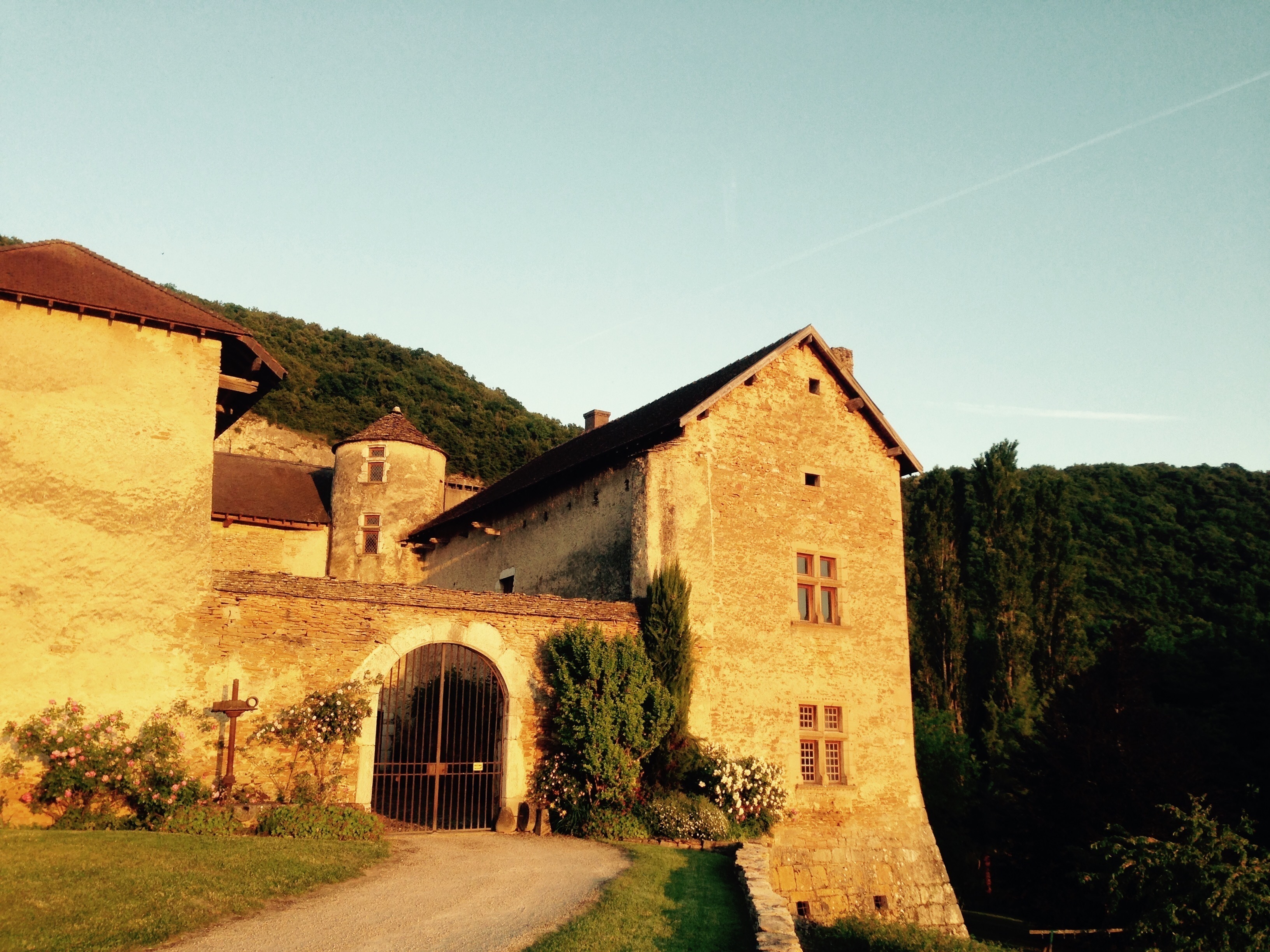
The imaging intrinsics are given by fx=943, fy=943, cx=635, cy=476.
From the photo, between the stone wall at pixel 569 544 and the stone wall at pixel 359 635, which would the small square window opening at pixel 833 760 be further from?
the stone wall at pixel 359 635

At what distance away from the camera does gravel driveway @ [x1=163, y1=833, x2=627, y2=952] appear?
746 cm

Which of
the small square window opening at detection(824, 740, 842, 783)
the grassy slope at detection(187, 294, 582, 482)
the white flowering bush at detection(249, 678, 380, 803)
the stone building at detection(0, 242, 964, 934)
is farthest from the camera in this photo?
the grassy slope at detection(187, 294, 582, 482)

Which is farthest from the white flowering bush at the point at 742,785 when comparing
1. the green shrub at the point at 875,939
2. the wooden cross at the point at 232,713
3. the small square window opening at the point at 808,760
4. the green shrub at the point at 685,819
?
the wooden cross at the point at 232,713

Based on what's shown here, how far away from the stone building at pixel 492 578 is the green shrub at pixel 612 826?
1300 millimetres

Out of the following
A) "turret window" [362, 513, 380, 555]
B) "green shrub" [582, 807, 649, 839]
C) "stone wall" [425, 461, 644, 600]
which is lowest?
"green shrub" [582, 807, 649, 839]

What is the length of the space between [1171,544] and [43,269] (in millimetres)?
50216

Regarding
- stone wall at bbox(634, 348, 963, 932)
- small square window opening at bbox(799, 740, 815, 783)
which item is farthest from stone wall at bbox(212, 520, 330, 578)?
small square window opening at bbox(799, 740, 815, 783)

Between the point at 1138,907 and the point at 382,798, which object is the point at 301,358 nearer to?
the point at 382,798

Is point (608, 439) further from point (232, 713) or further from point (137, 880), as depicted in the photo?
point (137, 880)

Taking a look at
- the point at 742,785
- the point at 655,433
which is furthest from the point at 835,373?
the point at 742,785

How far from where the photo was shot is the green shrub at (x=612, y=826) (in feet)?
47.3

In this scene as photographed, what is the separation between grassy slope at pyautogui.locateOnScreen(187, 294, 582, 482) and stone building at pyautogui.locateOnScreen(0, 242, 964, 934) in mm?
30013

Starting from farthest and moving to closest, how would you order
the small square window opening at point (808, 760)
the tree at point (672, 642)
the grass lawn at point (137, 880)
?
1. the small square window opening at point (808, 760)
2. the tree at point (672, 642)
3. the grass lawn at point (137, 880)

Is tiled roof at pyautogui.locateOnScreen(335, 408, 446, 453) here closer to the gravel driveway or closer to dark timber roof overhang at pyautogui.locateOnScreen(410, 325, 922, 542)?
dark timber roof overhang at pyautogui.locateOnScreen(410, 325, 922, 542)
